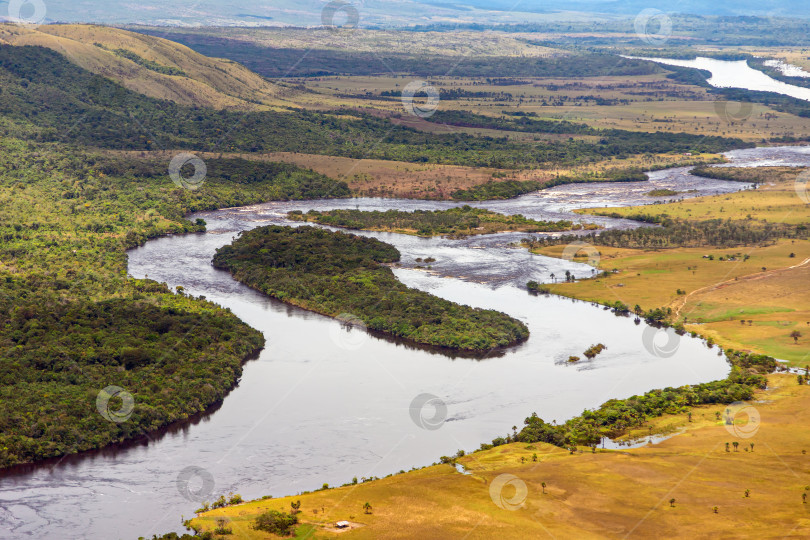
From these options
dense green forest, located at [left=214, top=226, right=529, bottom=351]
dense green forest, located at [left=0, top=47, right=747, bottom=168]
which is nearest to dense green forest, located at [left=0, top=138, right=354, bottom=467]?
dense green forest, located at [left=214, top=226, right=529, bottom=351]

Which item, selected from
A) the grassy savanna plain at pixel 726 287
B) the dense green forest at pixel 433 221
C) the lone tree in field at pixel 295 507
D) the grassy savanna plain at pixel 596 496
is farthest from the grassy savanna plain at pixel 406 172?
the lone tree in field at pixel 295 507

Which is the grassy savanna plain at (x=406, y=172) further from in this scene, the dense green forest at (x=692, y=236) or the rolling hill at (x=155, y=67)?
the dense green forest at (x=692, y=236)

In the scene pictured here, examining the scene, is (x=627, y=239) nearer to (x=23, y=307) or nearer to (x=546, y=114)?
(x=23, y=307)

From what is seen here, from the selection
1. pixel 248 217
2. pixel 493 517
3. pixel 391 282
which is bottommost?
pixel 493 517

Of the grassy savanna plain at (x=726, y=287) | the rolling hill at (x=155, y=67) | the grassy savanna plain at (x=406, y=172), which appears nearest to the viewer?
the grassy savanna plain at (x=726, y=287)

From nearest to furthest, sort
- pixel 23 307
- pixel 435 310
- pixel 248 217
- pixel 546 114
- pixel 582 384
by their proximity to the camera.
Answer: pixel 582 384
pixel 23 307
pixel 435 310
pixel 248 217
pixel 546 114

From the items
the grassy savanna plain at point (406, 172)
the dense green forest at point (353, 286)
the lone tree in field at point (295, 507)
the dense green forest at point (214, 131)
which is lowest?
the lone tree in field at point (295, 507)

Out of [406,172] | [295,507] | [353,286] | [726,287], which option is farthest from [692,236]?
[295,507]

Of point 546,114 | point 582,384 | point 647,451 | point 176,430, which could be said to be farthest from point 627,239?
point 546,114
